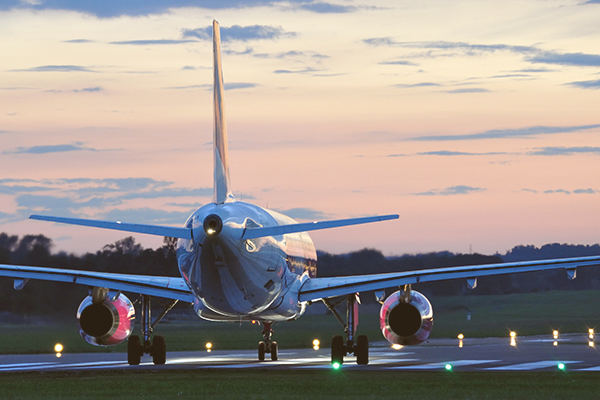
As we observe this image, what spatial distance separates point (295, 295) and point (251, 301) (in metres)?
4.46

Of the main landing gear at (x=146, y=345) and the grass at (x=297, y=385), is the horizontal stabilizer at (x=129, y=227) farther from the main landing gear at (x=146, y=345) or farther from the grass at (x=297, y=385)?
the main landing gear at (x=146, y=345)

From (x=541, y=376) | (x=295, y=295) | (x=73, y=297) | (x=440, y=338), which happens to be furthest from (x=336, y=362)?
(x=73, y=297)

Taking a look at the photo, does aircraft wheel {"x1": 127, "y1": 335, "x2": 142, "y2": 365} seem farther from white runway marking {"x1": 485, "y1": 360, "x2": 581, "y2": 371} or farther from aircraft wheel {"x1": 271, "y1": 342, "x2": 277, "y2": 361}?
white runway marking {"x1": 485, "y1": 360, "x2": 581, "y2": 371}

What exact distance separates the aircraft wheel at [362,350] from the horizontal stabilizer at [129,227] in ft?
26.2

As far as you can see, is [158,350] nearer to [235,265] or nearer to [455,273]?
[235,265]

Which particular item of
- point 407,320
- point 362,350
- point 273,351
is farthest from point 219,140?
point 273,351

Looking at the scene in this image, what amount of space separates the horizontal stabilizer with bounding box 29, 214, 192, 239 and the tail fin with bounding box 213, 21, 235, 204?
112 inches

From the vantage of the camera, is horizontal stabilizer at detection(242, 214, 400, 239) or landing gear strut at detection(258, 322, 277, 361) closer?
horizontal stabilizer at detection(242, 214, 400, 239)

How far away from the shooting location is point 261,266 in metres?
24.6

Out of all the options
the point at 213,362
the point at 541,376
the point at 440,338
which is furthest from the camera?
the point at 440,338

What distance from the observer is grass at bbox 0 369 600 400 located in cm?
1816

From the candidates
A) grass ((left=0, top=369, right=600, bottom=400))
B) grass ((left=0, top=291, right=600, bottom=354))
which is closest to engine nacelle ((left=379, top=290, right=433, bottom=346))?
grass ((left=0, top=369, right=600, bottom=400))

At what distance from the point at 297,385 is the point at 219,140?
28.0ft

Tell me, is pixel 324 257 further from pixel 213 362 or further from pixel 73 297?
pixel 213 362
